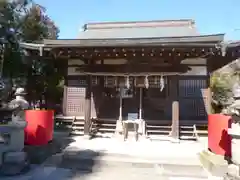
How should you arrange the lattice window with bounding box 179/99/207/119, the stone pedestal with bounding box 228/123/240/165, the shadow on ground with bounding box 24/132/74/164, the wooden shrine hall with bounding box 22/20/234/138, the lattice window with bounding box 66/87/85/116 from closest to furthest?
the stone pedestal with bounding box 228/123/240/165, the shadow on ground with bounding box 24/132/74/164, the wooden shrine hall with bounding box 22/20/234/138, the lattice window with bounding box 179/99/207/119, the lattice window with bounding box 66/87/85/116

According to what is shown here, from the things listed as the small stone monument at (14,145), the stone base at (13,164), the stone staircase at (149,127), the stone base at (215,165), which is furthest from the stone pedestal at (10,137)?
the stone base at (215,165)

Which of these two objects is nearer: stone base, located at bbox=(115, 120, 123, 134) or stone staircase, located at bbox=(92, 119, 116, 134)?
stone base, located at bbox=(115, 120, 123, 134)

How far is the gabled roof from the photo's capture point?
10766 millimetres

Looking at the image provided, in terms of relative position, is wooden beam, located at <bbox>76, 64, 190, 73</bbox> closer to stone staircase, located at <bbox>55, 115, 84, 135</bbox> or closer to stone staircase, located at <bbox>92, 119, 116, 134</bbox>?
stone staircase, located at <bbox>92, 119, 116, 134</bbox>

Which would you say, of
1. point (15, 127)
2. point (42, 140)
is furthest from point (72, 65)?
point (15, 127)

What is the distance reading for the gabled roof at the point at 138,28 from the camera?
10.8m

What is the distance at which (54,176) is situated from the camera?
418 cm

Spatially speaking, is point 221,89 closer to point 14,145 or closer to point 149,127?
point 149,127

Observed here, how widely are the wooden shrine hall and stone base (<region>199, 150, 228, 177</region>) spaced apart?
2461mm

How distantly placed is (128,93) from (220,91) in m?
5.70

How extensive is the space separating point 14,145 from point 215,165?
387cm

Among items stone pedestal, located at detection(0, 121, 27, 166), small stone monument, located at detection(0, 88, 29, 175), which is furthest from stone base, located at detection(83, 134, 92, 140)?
stone pedestal, located at detection(0, 121, 27, 166)

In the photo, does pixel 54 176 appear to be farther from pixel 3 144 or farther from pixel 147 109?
pixel 147 109

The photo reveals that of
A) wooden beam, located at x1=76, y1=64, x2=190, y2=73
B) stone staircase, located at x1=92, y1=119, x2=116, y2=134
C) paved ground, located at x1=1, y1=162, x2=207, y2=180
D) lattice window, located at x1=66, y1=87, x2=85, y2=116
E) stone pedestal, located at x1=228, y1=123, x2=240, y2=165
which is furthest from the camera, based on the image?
lattice window, located at x1=66, y1=87, x2=85, y2=116
